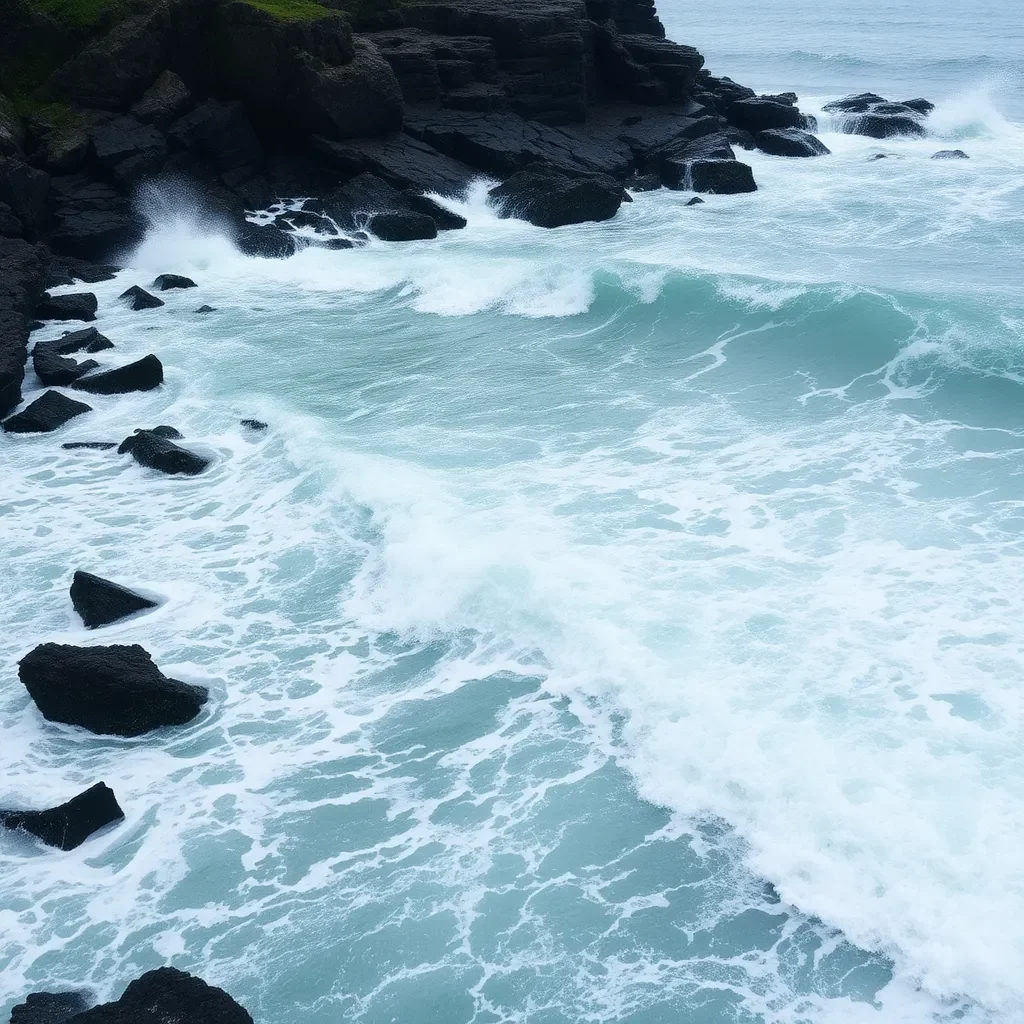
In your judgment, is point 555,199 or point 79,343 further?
point 555,199

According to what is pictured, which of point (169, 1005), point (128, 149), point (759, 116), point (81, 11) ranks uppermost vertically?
point (81, 11)

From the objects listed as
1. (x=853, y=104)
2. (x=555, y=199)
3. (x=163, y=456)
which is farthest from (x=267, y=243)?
(x=853, y=104)

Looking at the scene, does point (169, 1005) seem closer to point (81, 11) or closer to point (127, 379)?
point (127, 379)

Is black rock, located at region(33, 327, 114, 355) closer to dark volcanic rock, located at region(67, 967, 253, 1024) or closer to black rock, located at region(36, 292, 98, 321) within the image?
black rock, located at region(36, 292, 98, 321)

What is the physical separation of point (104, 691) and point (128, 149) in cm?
1926

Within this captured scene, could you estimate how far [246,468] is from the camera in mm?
14023

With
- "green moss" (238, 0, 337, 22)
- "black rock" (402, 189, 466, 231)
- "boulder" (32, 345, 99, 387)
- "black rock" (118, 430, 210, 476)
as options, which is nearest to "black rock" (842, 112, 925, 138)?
"black rock" (402, 189, 466, 231)

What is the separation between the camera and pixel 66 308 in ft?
66.3

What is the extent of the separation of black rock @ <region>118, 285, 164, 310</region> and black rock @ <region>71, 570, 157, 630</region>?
1179 centimetres

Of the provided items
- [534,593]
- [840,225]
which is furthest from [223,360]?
[840,225]

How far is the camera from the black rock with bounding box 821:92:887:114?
3900 centimetres

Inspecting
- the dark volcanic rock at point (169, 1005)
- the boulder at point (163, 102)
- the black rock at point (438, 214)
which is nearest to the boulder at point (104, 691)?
the dark volcanic rock at point (169, 1005)

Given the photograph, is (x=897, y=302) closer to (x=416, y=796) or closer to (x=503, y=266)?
(x=503, y=266)

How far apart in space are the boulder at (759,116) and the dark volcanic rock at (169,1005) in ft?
110
